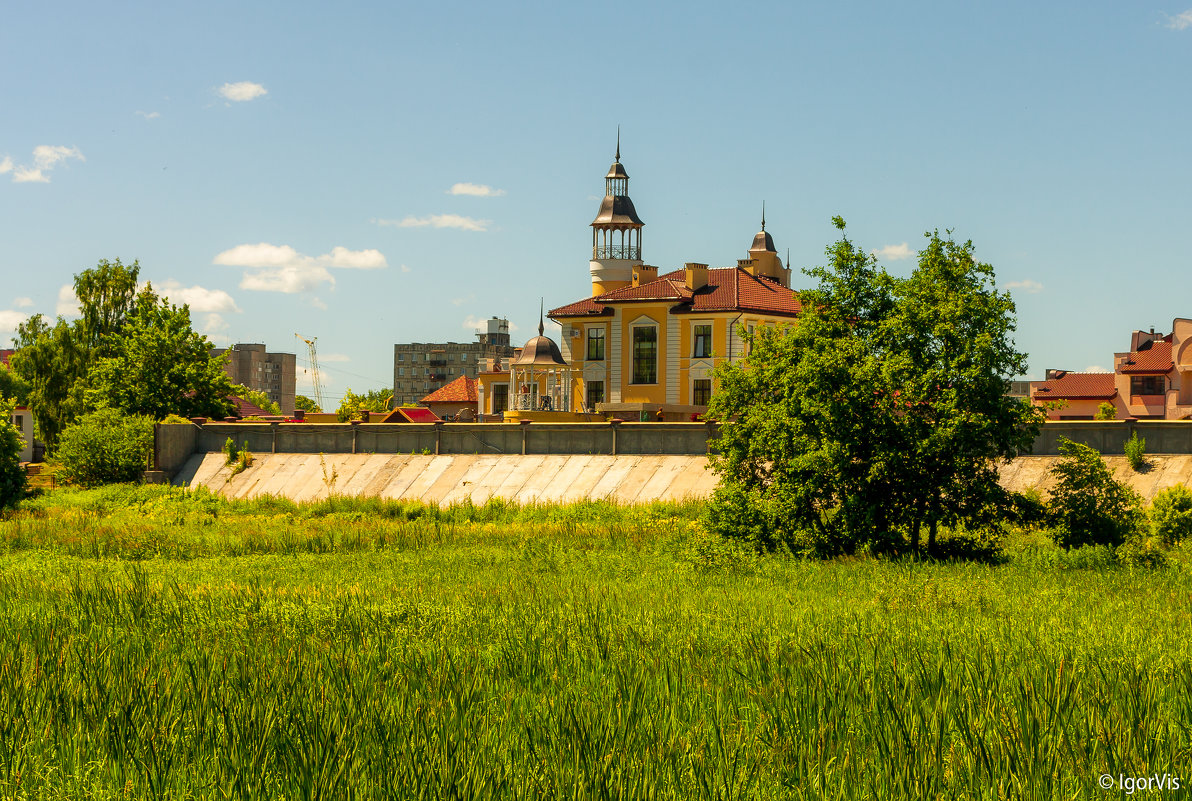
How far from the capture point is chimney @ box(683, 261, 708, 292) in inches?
2328

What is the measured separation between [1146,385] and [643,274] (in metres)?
36.7

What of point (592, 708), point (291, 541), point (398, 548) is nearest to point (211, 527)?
point (291, 541)

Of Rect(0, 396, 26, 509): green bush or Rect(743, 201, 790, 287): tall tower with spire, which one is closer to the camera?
Rect(0, 396, 26, 509): green bush

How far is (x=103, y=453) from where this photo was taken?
47.2 meters

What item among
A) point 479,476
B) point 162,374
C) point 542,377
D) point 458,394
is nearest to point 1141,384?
point 542,377

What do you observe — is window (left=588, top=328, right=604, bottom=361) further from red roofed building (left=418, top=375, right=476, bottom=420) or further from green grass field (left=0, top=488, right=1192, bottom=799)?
green grass field (left=0, top=488, right=1192, bottom=799)

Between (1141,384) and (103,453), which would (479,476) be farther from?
(1141,384)

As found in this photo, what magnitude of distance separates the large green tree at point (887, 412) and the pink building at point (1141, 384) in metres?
41.1

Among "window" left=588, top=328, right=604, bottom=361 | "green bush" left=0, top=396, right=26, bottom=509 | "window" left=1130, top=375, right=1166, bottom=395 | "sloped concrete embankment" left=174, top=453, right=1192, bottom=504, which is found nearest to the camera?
"sloped concrete embankment" left=174, top=453, right=1192, bottom=504

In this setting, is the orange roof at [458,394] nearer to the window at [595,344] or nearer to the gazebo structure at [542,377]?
the window at [595,344]

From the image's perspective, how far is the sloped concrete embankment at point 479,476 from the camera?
37844 millimetres

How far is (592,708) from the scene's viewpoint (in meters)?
8.44

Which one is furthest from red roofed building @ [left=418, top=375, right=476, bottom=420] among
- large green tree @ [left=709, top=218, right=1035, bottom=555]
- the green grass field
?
the green grass field

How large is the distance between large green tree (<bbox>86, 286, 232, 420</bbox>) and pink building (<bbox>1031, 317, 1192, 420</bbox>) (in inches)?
1853
